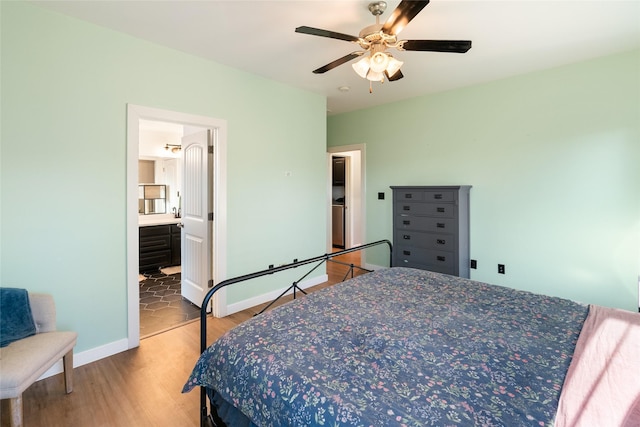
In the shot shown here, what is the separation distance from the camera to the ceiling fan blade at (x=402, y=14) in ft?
4.92

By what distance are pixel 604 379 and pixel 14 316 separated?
299 cm

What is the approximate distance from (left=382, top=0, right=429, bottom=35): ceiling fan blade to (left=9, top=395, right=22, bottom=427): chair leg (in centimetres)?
283

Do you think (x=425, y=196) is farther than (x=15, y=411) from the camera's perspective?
Yes

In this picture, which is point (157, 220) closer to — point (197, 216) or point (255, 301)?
point (197, 216)

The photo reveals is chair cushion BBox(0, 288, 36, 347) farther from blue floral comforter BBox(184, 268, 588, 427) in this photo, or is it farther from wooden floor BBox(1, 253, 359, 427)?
blue floral comforter BBox(184, 268, 588, 427)

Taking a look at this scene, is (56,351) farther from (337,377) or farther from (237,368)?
(337,377)

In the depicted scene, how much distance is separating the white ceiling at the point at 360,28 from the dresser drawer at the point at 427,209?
1514 millimetres

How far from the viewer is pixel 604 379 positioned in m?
1.03

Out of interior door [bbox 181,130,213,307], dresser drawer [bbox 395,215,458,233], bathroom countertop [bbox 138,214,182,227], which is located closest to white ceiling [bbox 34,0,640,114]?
interior door [bbox 181,130,213,307]

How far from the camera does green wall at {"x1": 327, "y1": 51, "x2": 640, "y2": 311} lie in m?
2.81

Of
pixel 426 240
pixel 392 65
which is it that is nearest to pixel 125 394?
pixel 392 65

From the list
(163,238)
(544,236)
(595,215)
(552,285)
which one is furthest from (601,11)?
(163,238)

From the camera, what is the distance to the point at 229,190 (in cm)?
317

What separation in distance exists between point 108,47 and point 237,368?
263 cm
